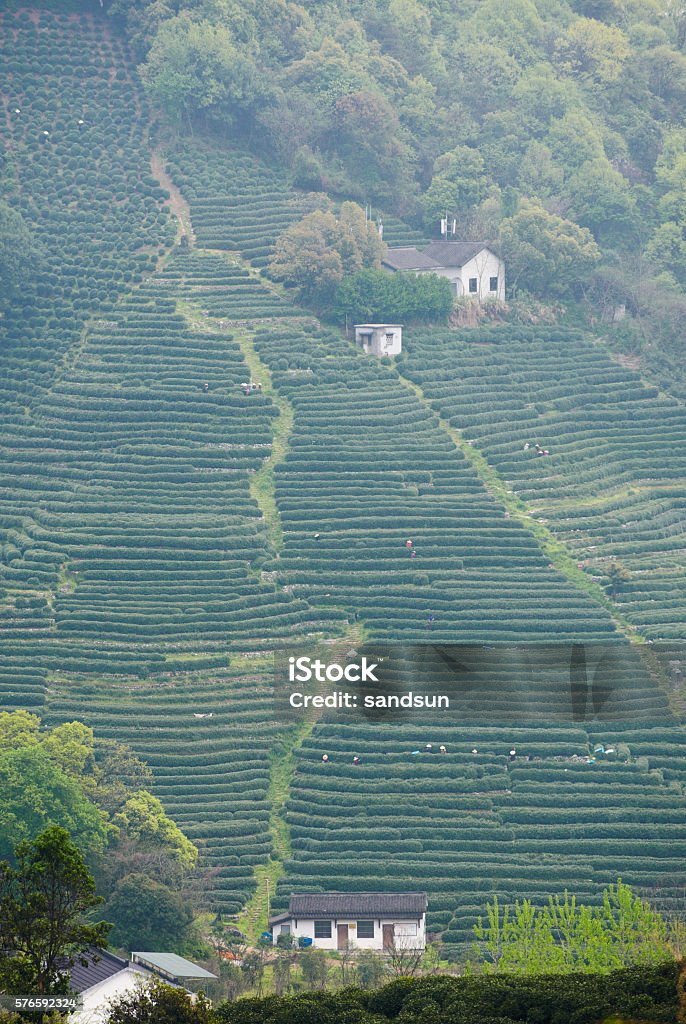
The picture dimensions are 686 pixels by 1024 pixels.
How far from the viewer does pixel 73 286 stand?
74.2m

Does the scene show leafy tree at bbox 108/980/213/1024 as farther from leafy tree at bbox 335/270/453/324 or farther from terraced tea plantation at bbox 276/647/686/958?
leafy tree at bbox 335/270/453/324

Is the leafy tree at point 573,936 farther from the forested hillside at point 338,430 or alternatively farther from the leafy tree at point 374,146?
the leafy tree at point 374,146

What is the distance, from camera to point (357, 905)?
49.3 metres

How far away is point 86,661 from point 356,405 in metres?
16.2

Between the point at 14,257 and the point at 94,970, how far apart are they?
122 ft

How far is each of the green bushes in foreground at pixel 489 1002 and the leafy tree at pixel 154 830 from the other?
14.4m

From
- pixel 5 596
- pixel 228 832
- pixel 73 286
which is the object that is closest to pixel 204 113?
pixel 73 286

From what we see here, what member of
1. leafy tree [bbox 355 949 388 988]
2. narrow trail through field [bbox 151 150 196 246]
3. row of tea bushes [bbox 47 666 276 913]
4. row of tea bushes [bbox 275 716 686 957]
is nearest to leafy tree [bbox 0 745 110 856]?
row of tea bushes [bbox 47 666 276 913]

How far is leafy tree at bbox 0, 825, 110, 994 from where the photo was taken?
31188mm

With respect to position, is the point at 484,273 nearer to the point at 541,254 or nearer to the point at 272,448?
the point at 541,254

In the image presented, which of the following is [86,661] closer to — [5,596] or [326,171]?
[5,596]

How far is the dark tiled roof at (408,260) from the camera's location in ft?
250

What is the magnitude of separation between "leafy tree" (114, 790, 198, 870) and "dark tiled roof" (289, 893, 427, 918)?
9.81 ft

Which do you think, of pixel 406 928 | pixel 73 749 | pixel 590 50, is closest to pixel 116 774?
pixel 73 749
